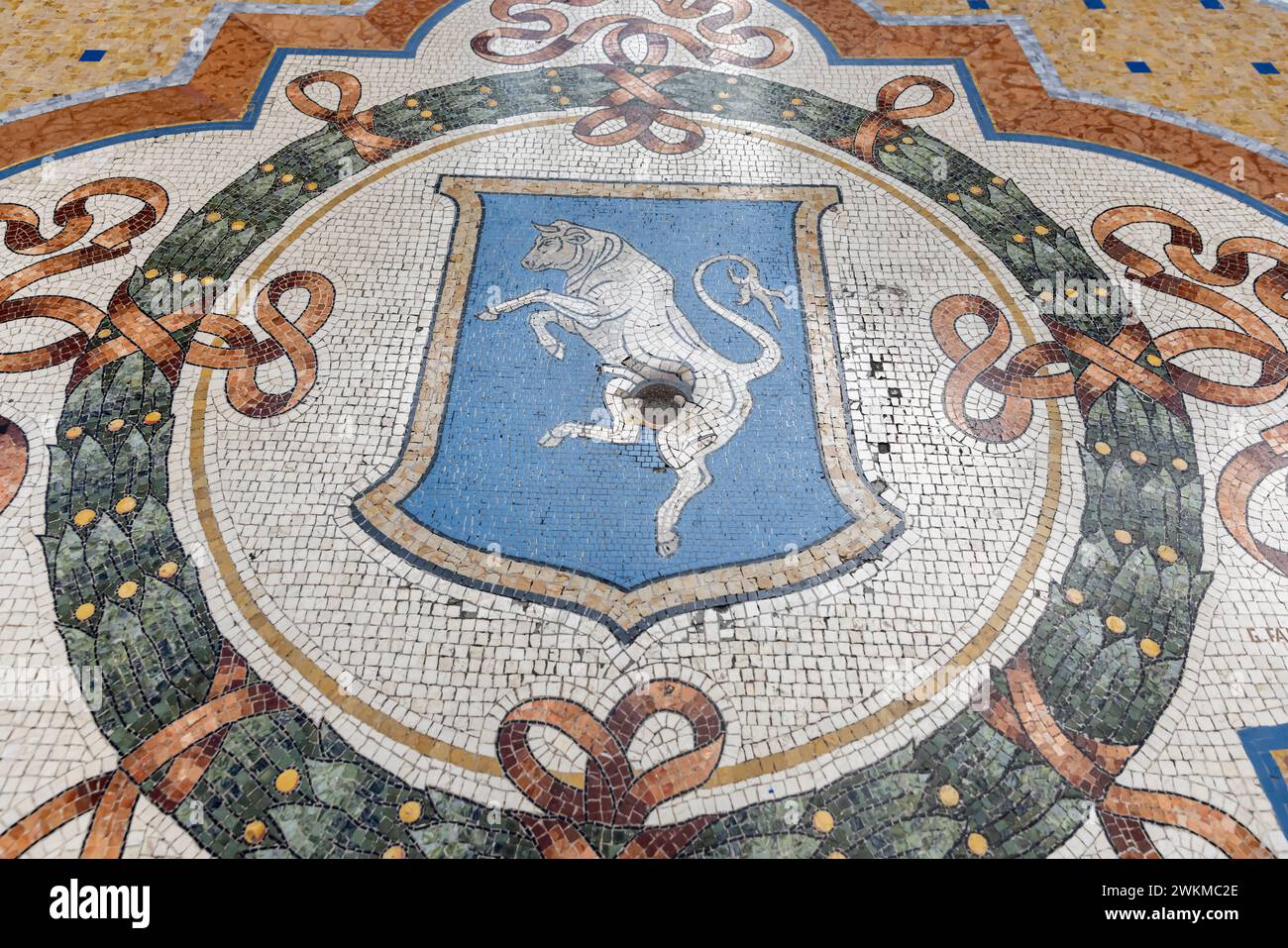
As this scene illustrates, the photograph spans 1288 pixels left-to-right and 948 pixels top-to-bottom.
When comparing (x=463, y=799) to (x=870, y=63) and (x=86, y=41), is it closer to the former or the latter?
(x=870, y=63)

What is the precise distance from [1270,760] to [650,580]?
302 centimetres

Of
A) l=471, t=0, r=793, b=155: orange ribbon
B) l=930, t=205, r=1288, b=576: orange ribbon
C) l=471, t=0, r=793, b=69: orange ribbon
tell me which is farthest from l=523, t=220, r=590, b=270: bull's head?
l=930, t=205, r=1288, b=576: orange ribbon

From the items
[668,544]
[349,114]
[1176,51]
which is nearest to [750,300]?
[668,544]

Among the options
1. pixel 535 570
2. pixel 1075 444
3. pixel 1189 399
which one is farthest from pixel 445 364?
pixel 1189 399

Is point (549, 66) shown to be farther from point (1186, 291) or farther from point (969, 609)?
point (969, 609)

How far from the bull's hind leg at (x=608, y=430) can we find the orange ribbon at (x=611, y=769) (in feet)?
5.10

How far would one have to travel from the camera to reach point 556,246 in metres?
6.24

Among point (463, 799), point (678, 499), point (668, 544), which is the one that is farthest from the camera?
point (678, 499)

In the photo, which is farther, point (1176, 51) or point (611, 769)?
point (1176, 51)

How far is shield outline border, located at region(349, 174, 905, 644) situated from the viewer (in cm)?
460

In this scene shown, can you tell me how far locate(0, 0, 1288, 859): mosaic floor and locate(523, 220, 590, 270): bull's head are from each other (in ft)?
0.12

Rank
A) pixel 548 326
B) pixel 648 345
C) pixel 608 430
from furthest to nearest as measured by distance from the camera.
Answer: pixel 548 326 < pixel 648 345 < pixel 608 430

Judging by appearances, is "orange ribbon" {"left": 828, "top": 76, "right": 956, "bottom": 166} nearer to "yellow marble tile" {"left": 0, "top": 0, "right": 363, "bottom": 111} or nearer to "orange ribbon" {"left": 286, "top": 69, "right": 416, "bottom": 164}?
"orange ribbon" {"left": 286, "top": 69, "right": 416, "bottom": 164}

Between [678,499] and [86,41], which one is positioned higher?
[86,41]
